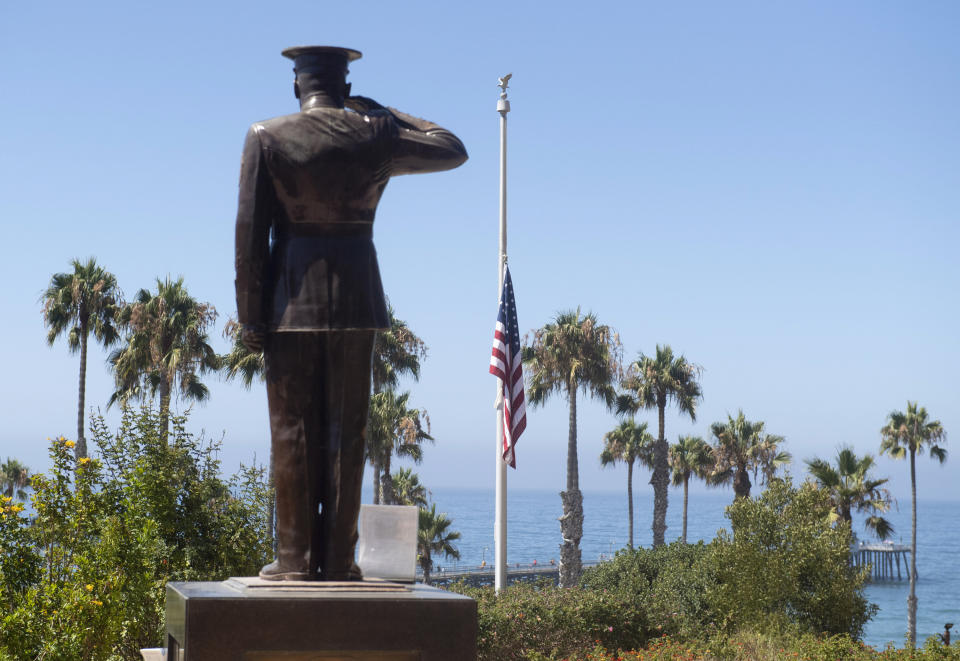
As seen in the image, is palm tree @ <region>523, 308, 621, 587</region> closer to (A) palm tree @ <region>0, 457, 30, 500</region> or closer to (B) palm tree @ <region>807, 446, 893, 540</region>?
(B) palm tree @ <region>807, 446, 893, 540</region>

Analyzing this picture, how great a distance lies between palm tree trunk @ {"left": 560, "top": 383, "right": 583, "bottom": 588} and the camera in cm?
3641

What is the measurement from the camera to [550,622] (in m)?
16.3

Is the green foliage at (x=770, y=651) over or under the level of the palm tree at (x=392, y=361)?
under

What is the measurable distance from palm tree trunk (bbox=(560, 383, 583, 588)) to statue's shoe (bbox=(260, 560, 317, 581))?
1215 inches

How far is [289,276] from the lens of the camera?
5188 mm

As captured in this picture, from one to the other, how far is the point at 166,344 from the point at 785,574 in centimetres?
2201

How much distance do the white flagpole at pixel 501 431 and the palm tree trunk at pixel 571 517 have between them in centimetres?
1694

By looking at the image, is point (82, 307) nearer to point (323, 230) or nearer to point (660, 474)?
point (660, 474)

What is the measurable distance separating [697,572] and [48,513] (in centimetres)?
1394

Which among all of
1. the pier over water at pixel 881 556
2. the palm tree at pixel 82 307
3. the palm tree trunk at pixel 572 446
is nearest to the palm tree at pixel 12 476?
the palm tree at pixel 82 307

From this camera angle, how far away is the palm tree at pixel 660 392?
42906 mm

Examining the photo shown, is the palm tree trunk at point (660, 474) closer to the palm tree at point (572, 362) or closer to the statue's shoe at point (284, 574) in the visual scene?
the palm tree at point (572, 362)

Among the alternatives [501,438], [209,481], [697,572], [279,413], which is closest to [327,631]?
[279,413]

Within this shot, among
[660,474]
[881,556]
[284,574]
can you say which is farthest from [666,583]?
[881,556]
